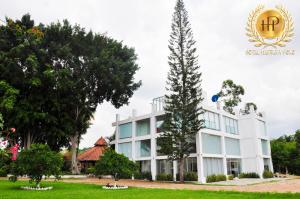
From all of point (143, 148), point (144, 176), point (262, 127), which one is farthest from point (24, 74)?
point (262, 127)

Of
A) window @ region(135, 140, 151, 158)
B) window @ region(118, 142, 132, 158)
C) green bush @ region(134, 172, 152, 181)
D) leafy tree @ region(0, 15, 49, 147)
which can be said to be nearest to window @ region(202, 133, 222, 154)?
green bush @ region(134, 172, 152, 181)

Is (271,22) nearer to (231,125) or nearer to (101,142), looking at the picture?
(231,125)

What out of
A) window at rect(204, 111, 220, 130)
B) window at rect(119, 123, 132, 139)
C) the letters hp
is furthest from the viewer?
window at rect(119, 123, 132, 139)

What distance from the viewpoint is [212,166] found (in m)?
33.3

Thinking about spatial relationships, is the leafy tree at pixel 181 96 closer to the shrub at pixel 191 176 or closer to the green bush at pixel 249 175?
the shrub at pixel 191 176

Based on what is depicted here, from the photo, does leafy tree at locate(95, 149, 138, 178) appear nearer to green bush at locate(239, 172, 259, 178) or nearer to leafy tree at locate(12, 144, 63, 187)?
leafy tree at locate(12, 144, 63, 187)

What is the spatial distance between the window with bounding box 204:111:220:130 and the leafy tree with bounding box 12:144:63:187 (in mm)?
18062

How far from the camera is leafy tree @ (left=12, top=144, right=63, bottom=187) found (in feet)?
67.0

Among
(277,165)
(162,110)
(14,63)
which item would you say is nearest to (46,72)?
(14,63)

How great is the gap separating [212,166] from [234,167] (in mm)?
6145

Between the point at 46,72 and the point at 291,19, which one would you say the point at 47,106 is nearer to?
the point at 46,72

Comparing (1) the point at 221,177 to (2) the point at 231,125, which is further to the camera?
(2) the point at 231,125

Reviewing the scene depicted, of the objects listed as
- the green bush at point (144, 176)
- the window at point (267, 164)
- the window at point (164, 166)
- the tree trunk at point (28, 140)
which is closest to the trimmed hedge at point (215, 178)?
the window at point (164, 166)

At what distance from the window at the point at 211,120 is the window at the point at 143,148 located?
25.0ft
